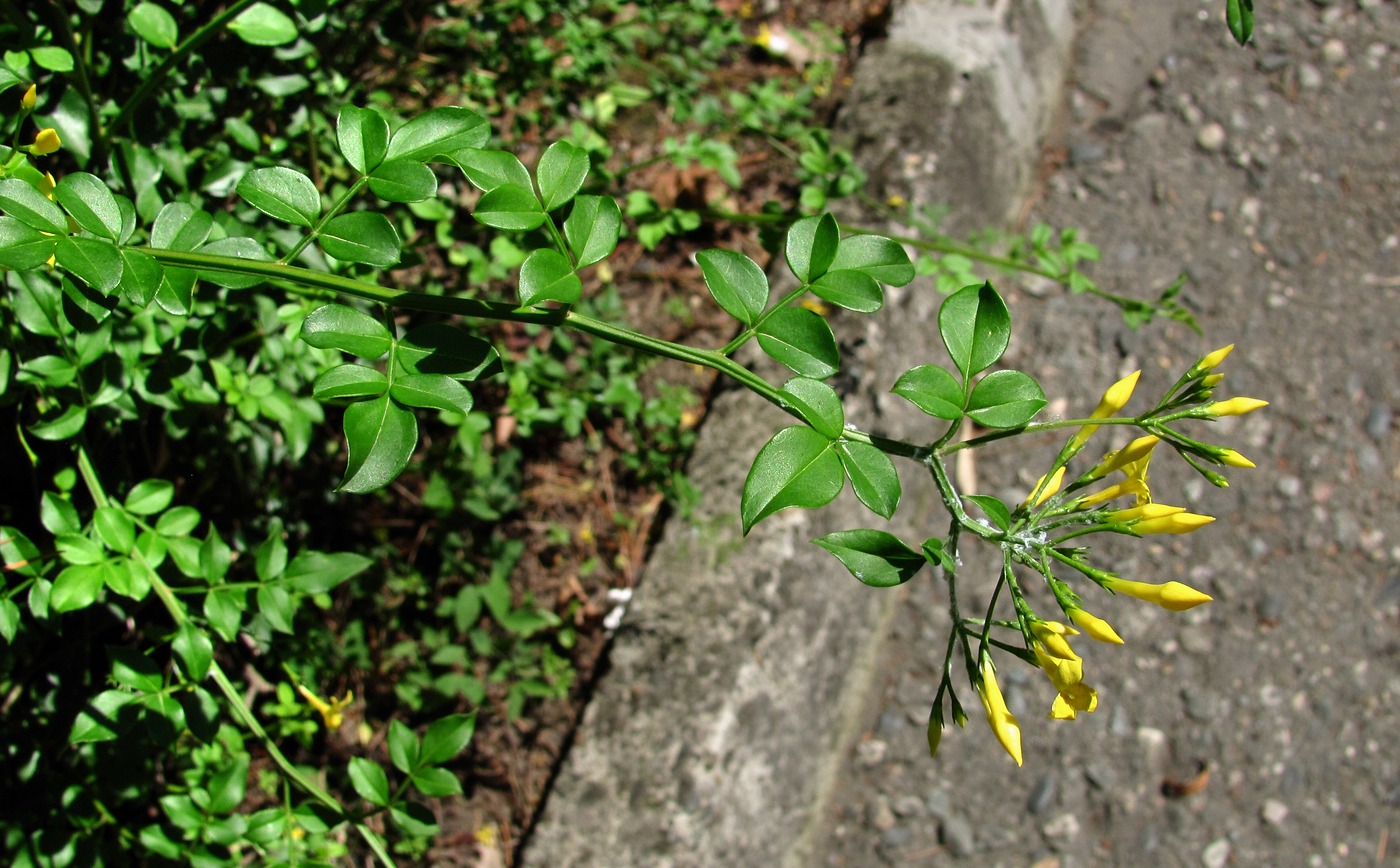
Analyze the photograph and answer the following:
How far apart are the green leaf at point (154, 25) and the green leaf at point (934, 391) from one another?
1149 mm

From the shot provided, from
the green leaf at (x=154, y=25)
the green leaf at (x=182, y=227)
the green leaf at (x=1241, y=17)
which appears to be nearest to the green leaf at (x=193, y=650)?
the green leaf at (x=182, y=227)

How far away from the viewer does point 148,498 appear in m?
1.42

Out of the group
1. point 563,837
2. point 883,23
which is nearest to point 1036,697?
point 563,837

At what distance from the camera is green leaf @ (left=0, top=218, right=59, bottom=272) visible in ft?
2.92

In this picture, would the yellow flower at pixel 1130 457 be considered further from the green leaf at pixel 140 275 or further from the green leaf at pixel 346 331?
the green leaf at pixel 140 275

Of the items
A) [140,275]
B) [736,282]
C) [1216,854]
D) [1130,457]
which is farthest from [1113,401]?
[1216,854]

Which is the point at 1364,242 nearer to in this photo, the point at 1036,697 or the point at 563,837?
the point at 1036,697

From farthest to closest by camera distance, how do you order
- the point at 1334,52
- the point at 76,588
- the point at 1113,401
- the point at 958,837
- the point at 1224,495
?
the point at 1334,52, the point at 1224,495, the point at 958,837, the point at 76,588, the point at 1113,401

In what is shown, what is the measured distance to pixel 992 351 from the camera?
0.99m

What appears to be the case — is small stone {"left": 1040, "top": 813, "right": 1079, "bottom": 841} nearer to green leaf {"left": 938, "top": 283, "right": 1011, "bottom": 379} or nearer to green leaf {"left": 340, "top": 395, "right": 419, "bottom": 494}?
green leaf {"left": 938, "top": 283, "right": 1011, "bottom": 379}

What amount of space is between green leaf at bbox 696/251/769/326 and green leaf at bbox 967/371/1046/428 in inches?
9.4

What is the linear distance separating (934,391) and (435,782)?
95 cm

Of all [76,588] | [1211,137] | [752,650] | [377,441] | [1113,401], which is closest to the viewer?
[377,441]

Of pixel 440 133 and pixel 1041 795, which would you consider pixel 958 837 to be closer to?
pixel 1041 795
